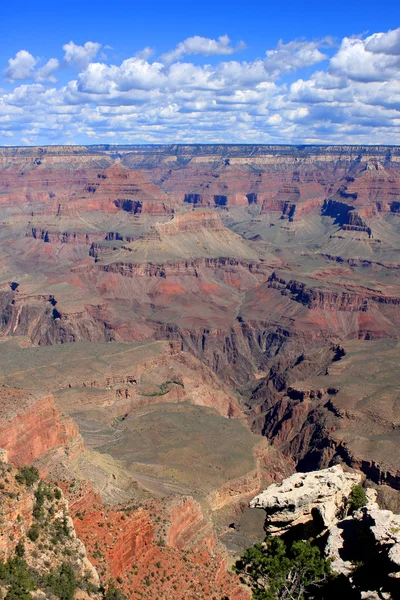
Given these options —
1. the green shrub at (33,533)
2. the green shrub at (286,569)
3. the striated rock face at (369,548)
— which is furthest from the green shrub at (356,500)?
the green shrub at (33,533)

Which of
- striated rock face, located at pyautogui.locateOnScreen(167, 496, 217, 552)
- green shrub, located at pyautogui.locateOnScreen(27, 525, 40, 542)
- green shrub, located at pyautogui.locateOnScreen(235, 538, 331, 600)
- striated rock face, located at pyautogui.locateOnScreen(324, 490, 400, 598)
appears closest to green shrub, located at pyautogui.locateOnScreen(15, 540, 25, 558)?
green shrub, located at pyautogui.locateOnScreen(27, 525, 40, 542)

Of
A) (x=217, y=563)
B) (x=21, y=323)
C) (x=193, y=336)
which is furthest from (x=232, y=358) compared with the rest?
(x=217, y=563)

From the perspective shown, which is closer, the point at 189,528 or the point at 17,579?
the point at 17,579

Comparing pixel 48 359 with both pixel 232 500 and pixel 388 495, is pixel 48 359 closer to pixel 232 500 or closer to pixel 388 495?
pixel 232 500

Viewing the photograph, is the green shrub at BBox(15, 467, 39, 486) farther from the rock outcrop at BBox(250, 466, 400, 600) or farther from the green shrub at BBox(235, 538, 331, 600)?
the rock outcrop at BBox(250, 466, 400, 600)

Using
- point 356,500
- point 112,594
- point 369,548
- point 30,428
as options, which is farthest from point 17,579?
point 30,428

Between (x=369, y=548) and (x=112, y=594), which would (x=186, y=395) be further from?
(x=369, y=548)

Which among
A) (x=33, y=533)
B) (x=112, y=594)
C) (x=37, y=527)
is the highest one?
(x=33, y=533)
